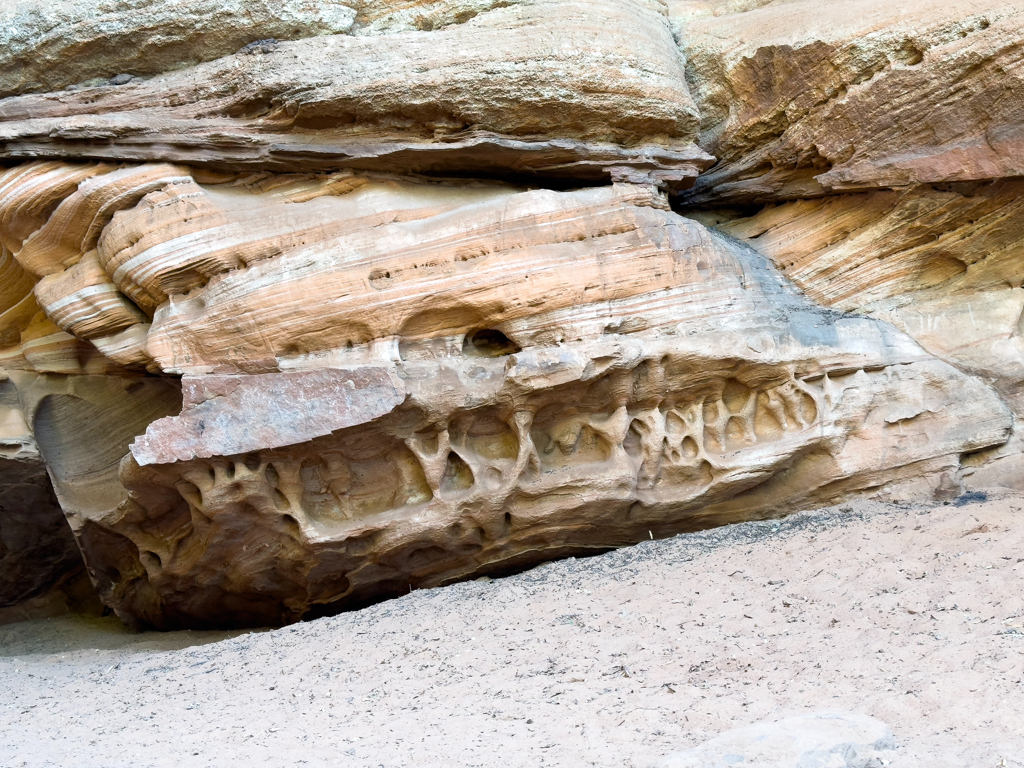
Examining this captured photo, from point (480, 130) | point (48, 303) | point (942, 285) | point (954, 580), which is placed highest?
point (480, 130)

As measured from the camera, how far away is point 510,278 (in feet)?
18.9

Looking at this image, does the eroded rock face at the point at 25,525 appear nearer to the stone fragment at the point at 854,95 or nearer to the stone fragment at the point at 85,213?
the stone fragment at the point at 85,213

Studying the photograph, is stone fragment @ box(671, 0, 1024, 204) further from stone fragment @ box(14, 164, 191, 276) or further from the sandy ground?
stone fragment @ box(14, 164, 191, 276)

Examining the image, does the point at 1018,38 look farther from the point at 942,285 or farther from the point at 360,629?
the point at 360,629

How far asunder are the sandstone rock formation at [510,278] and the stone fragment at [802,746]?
2.52 metres

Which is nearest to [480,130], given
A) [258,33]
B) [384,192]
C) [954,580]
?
[384,192]

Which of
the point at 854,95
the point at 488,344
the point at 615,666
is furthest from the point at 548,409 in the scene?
the point at 854,95

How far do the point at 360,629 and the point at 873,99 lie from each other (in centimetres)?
440

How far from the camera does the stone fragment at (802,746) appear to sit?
3209mm

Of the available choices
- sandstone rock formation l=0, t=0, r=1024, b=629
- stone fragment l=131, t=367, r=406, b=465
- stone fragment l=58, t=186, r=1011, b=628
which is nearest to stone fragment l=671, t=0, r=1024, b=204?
sandstone rock formation l=0, t=0, r=1024, b=629

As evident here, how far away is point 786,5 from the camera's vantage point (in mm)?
6695

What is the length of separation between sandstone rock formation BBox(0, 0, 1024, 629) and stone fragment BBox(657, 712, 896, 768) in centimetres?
252

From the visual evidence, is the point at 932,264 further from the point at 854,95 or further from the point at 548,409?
the point at 548,409

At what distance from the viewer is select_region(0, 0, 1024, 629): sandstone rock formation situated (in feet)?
19.0
